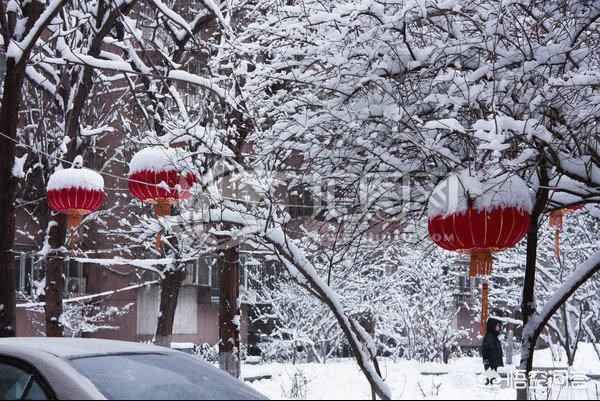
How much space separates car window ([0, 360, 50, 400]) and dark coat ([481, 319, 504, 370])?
11.5m

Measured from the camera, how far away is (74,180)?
10766 millimetres

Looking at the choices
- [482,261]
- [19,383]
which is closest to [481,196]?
[482,261]

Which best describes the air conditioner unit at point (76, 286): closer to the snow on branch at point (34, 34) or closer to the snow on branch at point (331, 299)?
the snow on branch at point (34, 34)

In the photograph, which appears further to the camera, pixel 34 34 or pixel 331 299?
pixel 34 34

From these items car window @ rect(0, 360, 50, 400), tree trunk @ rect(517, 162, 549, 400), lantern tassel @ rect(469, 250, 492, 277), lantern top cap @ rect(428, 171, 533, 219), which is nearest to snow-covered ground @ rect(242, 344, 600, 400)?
tree trunk @ rect(517, 162, 549, 400)

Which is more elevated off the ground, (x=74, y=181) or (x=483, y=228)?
(x=74, y=181)

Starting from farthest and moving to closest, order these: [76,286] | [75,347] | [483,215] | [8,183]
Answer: [76,286] → [8,183] → [483,215] → [75,347]

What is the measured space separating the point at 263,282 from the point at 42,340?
21.0 meters

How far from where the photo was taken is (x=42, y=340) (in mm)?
4996

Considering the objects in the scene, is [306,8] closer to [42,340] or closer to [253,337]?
[42,340]

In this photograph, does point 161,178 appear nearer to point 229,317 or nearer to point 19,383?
point 229,317

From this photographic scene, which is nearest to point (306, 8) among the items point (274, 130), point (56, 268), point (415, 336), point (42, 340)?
point (274, 130)

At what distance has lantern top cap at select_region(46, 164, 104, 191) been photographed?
1073 cm

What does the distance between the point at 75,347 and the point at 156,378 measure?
67 cm
